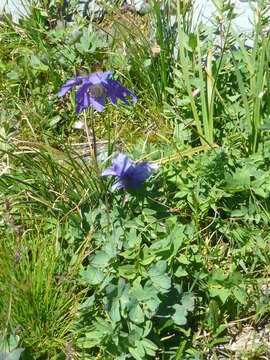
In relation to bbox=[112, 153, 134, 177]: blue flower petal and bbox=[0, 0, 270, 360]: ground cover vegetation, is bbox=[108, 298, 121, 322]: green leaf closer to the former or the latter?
bbox=[0, 0, 270, 360]: ground cover vegetation

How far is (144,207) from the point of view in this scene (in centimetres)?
195

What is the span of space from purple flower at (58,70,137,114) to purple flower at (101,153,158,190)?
0.23 m

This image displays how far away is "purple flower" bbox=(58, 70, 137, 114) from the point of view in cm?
168

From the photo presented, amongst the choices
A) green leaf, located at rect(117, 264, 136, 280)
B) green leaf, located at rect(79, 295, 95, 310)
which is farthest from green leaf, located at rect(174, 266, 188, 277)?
green leaf, located at rect(79, 295, 95, 310)

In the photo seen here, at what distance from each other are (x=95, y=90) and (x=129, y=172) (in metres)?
0.28

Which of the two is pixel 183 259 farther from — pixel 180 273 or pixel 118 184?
pixel 118 184

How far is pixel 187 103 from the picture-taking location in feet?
7.46

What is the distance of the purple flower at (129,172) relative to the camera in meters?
1.88

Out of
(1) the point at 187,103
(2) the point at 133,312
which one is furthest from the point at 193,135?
(2) the point at 133,312

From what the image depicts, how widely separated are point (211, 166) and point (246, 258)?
0.31 m

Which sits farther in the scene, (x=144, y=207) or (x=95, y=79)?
(x=144, y=207)

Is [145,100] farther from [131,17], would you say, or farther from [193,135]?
[131,17]

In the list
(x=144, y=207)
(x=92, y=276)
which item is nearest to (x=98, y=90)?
(x=144, y=207)

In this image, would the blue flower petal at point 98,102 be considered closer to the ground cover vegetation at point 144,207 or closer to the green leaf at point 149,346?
the ground cover vegetation at point 144,207
